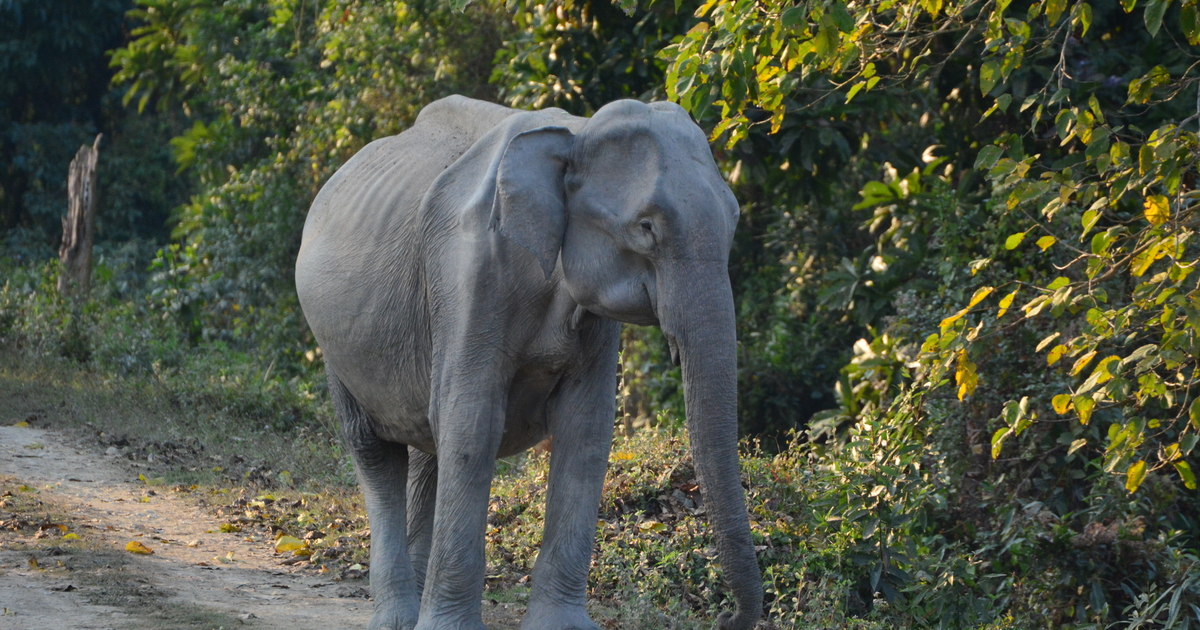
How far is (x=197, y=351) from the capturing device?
12289 millimetres

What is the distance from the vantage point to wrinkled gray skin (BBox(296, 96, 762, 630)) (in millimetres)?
3367

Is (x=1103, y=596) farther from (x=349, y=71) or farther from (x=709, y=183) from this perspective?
(x=349, y=71)

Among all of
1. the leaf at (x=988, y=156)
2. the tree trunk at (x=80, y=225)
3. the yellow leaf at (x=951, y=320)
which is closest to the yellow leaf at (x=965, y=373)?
the yellow leaf at (x=951, y=320)

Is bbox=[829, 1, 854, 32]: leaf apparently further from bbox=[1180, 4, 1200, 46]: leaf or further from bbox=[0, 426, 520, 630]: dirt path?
bbox=[0, 426, 520, 630]: dirt path

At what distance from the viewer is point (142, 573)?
5484mm

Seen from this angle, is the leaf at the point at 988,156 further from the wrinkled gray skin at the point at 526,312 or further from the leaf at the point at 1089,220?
the wrinkled gray skin at the point at 526,312

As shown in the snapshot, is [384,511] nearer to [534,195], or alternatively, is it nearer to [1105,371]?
[534,195]

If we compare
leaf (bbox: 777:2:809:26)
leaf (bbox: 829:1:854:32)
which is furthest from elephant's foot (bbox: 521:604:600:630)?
leaf (bbox: 829:1:854:32)

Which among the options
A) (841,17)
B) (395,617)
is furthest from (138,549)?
(841,17)

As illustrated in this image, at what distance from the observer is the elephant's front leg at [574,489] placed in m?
3.96

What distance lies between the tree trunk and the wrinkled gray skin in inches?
356

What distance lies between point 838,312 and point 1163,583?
4.80m

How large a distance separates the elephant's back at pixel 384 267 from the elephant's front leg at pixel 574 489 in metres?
0.57

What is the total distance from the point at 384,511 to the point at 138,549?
1959 mm
